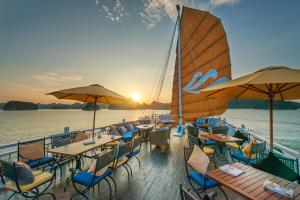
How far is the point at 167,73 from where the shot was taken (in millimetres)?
9781

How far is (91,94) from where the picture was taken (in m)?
3.59

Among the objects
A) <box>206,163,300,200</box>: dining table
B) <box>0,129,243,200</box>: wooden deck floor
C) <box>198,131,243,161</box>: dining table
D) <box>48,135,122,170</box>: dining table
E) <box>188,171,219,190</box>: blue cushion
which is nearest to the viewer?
<box>206,163,300,200</box>: dining table

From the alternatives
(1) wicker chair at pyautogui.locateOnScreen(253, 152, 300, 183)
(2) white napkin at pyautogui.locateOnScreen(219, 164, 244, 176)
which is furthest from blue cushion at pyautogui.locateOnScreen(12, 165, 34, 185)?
(1) wicker chair at pyautogui.locateOnScreen(253, 152, 300, 183)

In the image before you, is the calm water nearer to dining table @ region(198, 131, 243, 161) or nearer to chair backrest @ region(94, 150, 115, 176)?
dining table @ region(198, 131, 243, 161)

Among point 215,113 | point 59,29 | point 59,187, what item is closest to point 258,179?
point 59,187

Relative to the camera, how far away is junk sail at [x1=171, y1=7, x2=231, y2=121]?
6641 millimetres

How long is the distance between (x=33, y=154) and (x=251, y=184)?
371cm

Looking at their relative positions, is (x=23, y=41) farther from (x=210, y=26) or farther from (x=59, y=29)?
(x=210, y=26)

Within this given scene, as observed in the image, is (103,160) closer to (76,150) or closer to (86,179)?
(86,179)

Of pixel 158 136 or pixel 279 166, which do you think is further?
pixel 158 136

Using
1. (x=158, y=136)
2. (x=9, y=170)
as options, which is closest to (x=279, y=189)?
(x=9, y=170)

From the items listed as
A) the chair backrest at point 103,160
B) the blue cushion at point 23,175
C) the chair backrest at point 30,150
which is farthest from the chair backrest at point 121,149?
the chair backrest at point 30,150

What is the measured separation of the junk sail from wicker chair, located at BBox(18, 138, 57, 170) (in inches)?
219

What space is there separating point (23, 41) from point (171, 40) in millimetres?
7262
